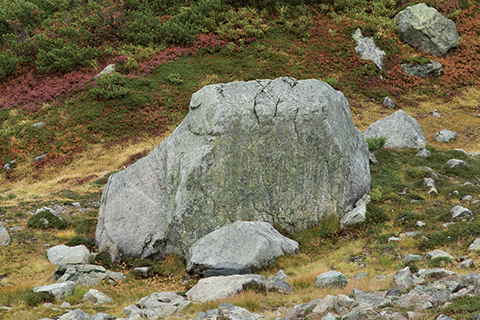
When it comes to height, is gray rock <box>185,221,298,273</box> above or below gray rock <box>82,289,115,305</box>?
below

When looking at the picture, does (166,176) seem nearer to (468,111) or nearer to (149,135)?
(149,135)

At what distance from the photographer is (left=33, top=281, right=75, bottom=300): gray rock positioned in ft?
39.4

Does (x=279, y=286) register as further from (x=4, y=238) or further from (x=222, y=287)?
(x=4, y=238)

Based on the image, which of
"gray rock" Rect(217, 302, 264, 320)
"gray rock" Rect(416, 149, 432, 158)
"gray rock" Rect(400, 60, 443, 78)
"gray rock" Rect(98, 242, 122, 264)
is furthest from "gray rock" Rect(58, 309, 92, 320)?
"gray rock" Rect(400, 60, 443, 78)

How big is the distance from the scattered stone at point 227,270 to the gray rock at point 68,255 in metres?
5.14

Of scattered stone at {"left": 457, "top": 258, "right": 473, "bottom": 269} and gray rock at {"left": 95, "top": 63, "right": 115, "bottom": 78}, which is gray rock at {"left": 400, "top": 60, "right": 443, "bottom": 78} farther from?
scattered stone at {"left": 457, "top": 258, "right": 473, "bottom": 269}

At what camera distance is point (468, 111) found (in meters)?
34.5

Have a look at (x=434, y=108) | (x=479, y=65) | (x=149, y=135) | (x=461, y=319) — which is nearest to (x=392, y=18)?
(x=479, y=65)

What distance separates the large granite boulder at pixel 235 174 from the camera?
15.7 metres

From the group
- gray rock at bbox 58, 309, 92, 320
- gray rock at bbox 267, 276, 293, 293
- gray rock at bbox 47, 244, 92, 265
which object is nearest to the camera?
gray rock at bbox 58, 309, 92, 320

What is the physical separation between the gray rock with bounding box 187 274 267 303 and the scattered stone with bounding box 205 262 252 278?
108cm

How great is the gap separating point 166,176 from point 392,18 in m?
36.7

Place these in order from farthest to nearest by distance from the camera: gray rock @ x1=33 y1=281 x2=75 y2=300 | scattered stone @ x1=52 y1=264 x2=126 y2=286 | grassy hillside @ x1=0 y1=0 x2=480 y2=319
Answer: grassy hillside @ x1=0 y1=0 x2=480 y2=319
scattered stone @ x1=52 y1=264 x2=126 y2=286
gray rock @ x1=33 y1=281 x2=75 y2=300

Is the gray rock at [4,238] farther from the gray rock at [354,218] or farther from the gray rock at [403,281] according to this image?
the gray rock at [403,281]
